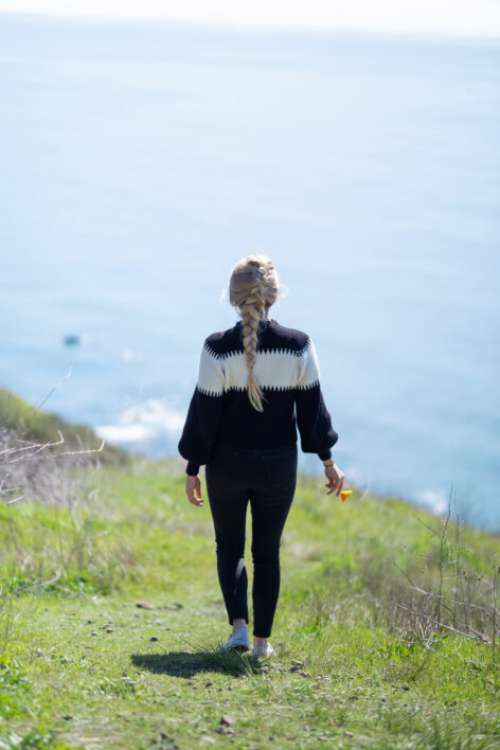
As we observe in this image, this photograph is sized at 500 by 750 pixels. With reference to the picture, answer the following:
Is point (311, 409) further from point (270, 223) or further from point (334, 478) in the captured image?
point (270, 223)

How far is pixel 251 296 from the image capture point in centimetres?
553

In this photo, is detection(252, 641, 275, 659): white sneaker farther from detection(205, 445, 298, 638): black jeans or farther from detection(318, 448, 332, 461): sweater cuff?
detection(318, 448, 332, 461): sweater cuff

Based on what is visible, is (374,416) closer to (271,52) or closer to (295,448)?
(271,52)

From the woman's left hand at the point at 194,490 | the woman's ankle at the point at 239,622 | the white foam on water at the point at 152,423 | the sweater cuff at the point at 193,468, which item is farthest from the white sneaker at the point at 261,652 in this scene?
the white foam on water at the point at 152,423

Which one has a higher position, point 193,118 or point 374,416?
point 193,118

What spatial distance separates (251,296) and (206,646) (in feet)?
6.65

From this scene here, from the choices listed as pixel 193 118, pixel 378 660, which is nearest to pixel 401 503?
pixel 378 660

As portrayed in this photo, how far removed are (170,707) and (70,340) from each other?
300ft

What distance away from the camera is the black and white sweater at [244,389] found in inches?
219

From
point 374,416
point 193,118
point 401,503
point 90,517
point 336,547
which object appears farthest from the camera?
point 193,118

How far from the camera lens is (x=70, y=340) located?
95.0m

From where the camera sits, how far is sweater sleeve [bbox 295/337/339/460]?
221 inches

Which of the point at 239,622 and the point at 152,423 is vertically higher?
the point at 239,622

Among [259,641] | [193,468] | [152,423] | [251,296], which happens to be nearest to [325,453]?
[193,468]
